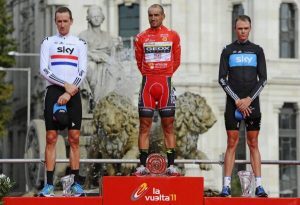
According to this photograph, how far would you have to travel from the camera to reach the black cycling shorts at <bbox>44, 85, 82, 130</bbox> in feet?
55.0

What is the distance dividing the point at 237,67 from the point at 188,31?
167 ft

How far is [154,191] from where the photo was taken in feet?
50.4

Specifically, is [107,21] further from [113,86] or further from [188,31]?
[113,86]

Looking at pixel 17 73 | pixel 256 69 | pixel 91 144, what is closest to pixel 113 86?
pixel 91 144

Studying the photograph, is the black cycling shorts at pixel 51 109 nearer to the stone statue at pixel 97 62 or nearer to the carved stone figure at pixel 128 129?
the carved stone figure at pixel 128 129

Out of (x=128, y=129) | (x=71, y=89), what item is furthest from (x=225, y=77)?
(x=128, y=129)

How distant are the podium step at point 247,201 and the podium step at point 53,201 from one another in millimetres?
1238

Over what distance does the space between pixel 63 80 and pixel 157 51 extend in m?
1.26

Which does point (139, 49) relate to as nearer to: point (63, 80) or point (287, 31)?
point (63, 80)

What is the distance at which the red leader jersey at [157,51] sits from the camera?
56.1ft

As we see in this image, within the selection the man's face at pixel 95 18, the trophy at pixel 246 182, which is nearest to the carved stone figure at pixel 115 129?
the man's face at pixel 95 18

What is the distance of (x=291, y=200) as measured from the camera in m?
15.4

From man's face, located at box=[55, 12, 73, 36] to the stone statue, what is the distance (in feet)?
31.5

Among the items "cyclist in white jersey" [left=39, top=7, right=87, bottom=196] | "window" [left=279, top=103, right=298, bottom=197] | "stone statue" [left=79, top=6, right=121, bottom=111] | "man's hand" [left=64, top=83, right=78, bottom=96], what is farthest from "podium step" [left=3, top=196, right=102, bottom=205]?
"window" [left=279, top=103, right=298, bottom=197]
